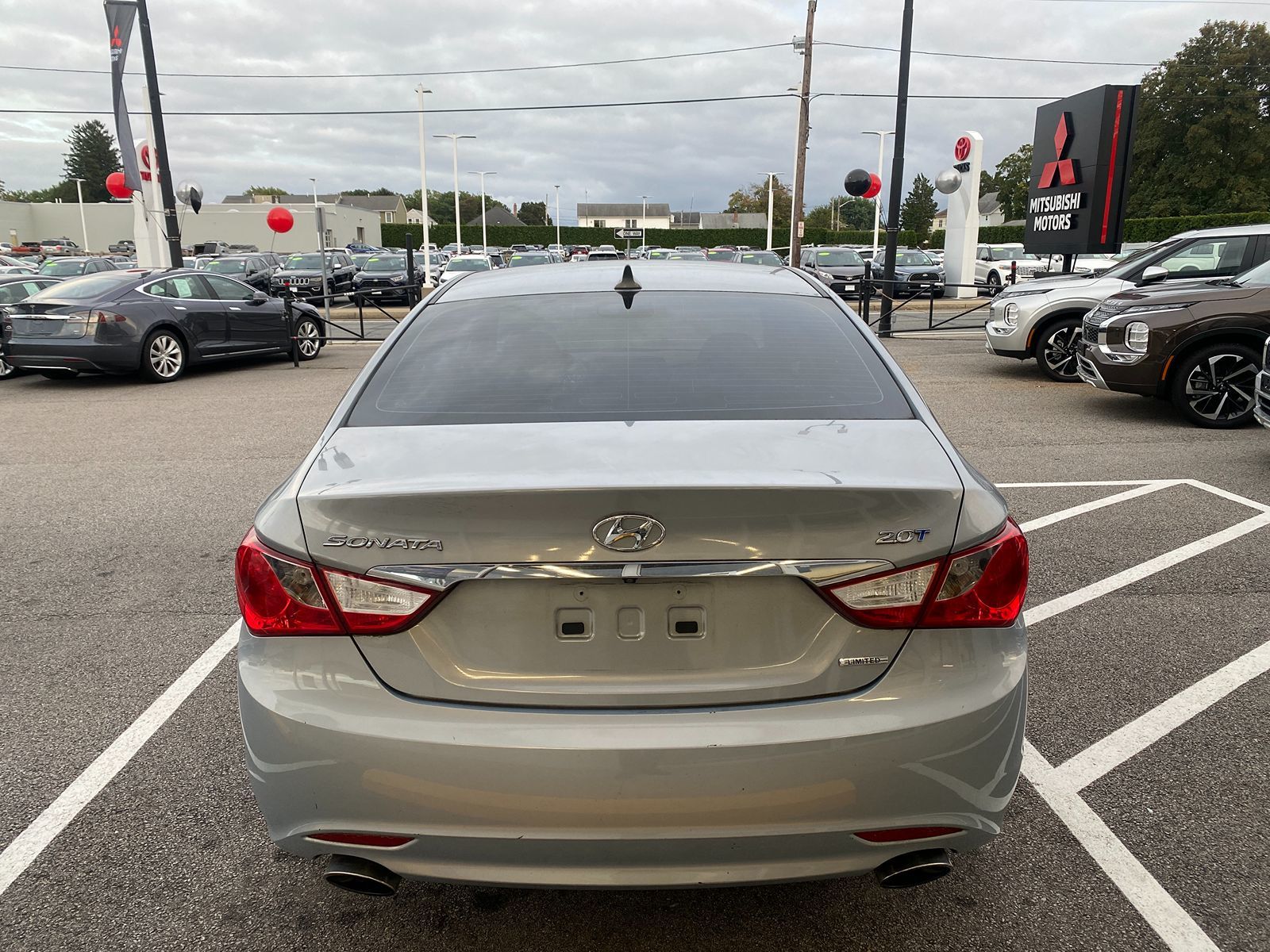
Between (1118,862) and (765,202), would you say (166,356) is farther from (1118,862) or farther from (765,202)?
(765,202)

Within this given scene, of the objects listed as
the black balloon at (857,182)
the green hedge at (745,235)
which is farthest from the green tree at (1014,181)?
the black balloon at (857,182)

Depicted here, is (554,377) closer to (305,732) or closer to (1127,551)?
(305,732)

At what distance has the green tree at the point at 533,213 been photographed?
545 feet

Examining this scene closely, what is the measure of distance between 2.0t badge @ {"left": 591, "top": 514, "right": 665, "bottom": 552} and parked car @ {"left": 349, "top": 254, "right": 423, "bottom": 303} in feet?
85.1

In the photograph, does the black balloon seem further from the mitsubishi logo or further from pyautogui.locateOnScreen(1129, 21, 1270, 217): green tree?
pyautogui.locateOnScreen(1129, 21, 1270, 217): green tree

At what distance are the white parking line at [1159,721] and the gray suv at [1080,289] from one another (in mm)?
8079

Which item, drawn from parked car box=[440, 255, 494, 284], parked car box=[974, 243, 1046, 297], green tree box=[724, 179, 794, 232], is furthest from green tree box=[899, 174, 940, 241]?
parked car box=[440, 255, 494, 284]

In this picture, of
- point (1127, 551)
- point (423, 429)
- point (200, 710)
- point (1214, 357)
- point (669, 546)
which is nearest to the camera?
point (669, 546)

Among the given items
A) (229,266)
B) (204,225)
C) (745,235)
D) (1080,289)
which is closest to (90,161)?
(204,225)

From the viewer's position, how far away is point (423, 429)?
240 centimetres

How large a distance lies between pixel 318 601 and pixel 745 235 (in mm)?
82522

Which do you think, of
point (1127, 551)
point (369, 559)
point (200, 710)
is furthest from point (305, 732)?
point (1127, 551)

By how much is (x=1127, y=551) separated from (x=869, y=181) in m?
21.1

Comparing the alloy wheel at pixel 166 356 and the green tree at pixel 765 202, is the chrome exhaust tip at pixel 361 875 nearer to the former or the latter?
the alloy wheel at pixel 166 356
